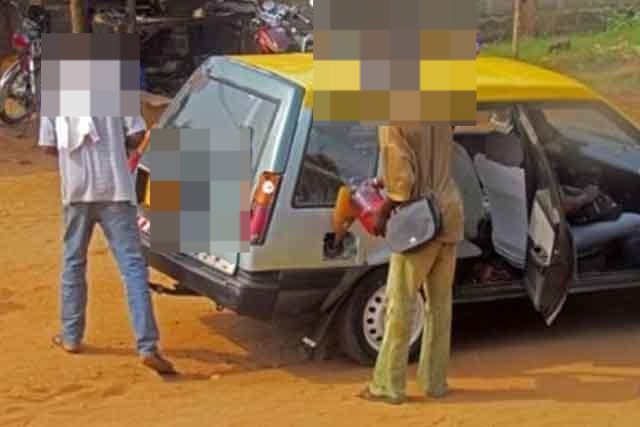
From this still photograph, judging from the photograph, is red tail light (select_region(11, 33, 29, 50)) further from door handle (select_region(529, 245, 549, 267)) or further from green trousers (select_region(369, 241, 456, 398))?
green trousers (select_region(369, 241, 456, 398))

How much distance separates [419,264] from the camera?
6641 millimetres

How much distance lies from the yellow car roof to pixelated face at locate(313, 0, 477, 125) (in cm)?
38

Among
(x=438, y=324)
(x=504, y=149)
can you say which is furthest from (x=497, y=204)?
(x=438, y=324)

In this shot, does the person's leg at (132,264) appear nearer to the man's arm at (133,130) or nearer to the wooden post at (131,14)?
the man's arm at (133,130)

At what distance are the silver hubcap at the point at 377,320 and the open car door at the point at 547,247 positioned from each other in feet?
2.26

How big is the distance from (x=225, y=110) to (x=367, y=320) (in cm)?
138

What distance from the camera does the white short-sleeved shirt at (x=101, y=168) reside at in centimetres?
701

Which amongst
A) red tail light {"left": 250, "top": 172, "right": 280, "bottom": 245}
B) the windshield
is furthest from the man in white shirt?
the windshield

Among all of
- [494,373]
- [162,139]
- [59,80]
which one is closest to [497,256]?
[494,373]

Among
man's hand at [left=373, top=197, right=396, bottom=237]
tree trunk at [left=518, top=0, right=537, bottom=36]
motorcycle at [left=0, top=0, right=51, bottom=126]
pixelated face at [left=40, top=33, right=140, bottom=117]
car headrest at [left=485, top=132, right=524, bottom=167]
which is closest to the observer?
man's hand at [left=373, top=197, right=396, bottom=237]

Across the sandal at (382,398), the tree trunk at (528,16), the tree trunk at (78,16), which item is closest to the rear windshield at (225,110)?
the sandal at (382,398)

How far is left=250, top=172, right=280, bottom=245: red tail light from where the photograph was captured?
6.95 meters

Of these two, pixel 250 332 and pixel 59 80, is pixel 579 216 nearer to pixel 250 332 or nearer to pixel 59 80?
pixel 250 332

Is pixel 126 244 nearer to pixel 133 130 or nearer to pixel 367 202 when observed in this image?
pixel 133 130
